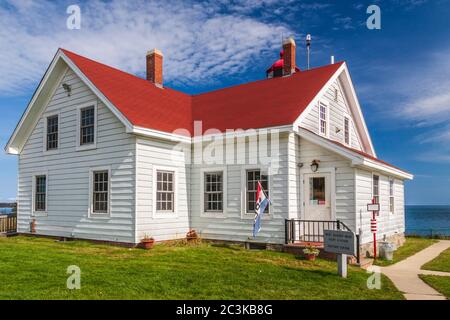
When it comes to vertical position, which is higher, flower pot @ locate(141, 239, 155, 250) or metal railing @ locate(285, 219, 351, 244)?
metal railing @ locate(285, 219, 351, 244)

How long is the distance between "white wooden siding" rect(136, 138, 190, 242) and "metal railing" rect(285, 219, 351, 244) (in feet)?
13.8

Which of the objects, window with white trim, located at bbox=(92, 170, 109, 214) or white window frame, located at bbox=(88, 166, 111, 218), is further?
window with white trim, located at bbox=(92, 170, 109, 214)

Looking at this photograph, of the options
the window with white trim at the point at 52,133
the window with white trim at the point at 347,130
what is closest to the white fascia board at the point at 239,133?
the window with white trim at the point at 52,133

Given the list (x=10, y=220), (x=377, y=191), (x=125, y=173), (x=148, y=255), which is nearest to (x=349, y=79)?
(x=377, y=191)

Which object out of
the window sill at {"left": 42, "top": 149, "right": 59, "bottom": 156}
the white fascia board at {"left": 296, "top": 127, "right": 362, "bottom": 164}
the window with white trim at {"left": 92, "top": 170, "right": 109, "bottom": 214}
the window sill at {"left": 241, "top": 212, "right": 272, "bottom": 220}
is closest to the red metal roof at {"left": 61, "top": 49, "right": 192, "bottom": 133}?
the window with white trim at {"left": 92, "top": 170, "right": 109, "bottom": 214}

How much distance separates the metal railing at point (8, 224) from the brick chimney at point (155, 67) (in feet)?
30.7

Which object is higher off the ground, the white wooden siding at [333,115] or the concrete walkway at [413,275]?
the white wooden siding at [333,115]

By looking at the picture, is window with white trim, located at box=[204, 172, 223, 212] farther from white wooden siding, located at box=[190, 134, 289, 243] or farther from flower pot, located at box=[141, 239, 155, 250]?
flower pot, located at box=[141, 239, 155, 250]

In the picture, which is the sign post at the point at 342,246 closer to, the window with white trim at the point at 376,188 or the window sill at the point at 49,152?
the window with white trim at the point at 376,188

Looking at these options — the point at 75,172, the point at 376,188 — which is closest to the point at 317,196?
the point at 376,188

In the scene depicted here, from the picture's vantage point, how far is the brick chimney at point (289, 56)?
1886 cm

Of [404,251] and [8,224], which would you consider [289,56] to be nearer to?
[404,251]

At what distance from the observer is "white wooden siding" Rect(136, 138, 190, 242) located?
13.7m
